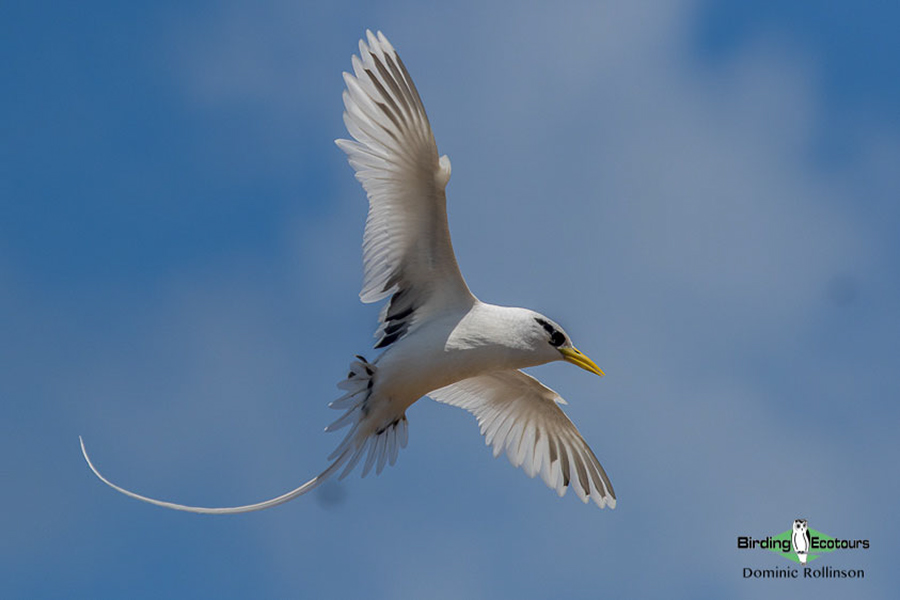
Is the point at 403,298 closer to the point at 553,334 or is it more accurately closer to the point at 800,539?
the point at 553,334

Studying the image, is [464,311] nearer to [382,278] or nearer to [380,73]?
[382,278]

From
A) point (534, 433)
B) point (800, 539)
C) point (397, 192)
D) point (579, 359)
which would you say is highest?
point (397, 192)

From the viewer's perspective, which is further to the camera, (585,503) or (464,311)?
(585,503)

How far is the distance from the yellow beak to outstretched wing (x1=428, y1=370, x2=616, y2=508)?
209 centimetres

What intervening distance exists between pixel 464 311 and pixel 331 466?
2445 mm

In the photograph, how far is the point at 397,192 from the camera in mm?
13961

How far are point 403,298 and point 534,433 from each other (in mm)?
3575

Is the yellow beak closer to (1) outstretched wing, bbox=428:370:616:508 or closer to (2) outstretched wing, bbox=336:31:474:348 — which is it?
(2) outstretched wing, bbox=336:31:474:348

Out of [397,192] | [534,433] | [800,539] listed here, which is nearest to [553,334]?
[397,192]

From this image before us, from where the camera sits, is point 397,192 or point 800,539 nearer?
point 397,192

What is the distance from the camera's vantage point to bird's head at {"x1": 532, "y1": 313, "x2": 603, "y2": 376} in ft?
46.5

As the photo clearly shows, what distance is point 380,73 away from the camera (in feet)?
44.6

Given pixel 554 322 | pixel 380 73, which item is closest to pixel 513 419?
pixel 554 322

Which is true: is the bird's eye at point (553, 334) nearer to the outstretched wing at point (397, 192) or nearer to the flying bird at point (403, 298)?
the flying bird at point (403, 298)
